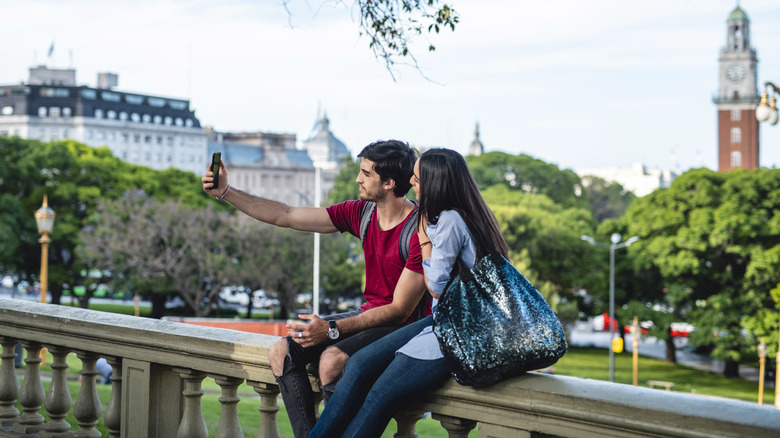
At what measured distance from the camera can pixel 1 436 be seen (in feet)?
16.1

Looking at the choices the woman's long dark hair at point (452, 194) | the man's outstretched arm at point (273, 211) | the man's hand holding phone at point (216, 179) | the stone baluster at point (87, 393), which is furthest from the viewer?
the stone baluster at point (87, 393)

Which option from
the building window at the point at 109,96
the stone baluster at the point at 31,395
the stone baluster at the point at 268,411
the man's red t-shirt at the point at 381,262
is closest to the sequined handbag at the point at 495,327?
the man's red t-shirt at the point at 381,262

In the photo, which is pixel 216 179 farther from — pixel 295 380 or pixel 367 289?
pixel 295 380

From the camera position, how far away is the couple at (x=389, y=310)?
340cm

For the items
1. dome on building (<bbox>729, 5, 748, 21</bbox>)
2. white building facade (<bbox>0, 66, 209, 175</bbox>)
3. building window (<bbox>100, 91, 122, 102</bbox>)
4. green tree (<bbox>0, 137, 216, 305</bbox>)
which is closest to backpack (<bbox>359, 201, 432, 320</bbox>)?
green tree (<bbox>0, 137, 216, 305</bbox>)

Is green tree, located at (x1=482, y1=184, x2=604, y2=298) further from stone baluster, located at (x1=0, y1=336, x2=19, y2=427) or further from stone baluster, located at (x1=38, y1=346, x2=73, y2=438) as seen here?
stone baluster, located at (x1=38, y1=346, x2=73, y2=438)

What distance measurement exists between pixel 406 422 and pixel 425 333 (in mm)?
396

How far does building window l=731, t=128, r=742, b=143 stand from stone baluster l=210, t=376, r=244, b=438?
99.6 meters

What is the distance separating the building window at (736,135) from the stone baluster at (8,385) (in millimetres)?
99268

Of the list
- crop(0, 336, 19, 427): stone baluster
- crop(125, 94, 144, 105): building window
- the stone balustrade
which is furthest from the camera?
crop(125, 94, 144, 105): building window

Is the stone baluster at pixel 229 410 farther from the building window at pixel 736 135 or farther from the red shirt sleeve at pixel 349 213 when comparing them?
the building window at pixel 736 135

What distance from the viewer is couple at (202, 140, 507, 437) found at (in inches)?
134

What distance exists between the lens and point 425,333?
136 inches

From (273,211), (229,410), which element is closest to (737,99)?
(273,211)
